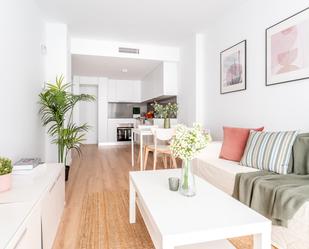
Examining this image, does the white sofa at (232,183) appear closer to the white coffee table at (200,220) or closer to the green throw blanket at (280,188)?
the green throw blanket at (280,188)

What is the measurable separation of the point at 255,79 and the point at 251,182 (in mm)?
1519

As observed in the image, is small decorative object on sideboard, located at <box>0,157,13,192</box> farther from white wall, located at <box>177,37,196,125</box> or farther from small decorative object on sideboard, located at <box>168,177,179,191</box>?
white wall, located at <box>177,37,196,125</box>

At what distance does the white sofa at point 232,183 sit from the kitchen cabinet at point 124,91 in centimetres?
505

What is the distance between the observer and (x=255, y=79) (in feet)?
8.58

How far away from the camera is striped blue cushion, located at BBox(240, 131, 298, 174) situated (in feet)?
5.89

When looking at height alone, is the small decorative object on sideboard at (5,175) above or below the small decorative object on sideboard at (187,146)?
below

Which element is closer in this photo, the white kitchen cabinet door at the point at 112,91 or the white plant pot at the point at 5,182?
the white plant pot at the point at 5,182

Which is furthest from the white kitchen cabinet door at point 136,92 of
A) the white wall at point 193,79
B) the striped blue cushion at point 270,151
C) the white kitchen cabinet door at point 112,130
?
the striped blue cushion at point 270,151

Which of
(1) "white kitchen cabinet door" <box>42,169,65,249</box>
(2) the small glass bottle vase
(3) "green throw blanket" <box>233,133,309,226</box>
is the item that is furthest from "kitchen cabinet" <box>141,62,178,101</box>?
(2) the small glass bottle vase

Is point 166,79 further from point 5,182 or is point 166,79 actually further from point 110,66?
point 5,182

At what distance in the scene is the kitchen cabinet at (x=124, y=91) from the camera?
7126 millimetres

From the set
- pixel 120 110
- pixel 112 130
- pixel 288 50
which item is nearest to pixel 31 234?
pixel 288 50

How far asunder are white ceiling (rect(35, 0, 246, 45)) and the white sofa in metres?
2.02

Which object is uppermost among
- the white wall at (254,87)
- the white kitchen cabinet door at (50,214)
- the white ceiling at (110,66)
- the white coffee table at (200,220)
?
the white ceiling at (110,66)
